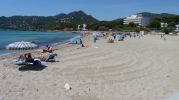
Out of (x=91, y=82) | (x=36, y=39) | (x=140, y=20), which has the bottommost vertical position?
(x=36, y=39)

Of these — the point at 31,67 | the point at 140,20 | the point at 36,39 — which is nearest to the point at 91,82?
the point at 31,67

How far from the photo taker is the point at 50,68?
15.2m

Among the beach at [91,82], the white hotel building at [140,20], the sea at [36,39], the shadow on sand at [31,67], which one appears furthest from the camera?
the white hotel building at [140,20]

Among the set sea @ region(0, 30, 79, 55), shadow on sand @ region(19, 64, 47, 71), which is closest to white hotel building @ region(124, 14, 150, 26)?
sea @ region(0, 30, 79, 55)

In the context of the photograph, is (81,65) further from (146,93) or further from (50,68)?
(146,93)

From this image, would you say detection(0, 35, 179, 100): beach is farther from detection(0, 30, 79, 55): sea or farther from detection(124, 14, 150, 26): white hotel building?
detection(124, 14, 150, 26): white hotel building

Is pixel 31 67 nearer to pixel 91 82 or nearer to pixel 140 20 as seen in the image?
pixel 91 82

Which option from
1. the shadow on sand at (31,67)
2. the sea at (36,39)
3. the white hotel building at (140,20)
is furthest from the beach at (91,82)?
the white hotel building at (140,20)

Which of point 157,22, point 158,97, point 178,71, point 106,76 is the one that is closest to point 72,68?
point 106,76

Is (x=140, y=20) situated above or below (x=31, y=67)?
below

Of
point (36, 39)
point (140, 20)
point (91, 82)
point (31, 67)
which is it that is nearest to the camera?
point (91, 82)

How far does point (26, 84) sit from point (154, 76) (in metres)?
5.25

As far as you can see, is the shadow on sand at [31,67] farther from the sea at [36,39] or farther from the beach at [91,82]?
the sea at [36,39]

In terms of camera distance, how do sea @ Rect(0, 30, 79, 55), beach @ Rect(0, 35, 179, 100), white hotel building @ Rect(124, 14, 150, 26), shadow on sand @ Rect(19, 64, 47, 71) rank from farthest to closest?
1. white hotel building @ Rect(124, 14, 150, 26)
2. sea @ Rect(0, 30, 79, 55)
3. shadow on sand @ Rect(19, 64, 47, 71)
4. beach @ Rect(0, 35, 179, 100)
